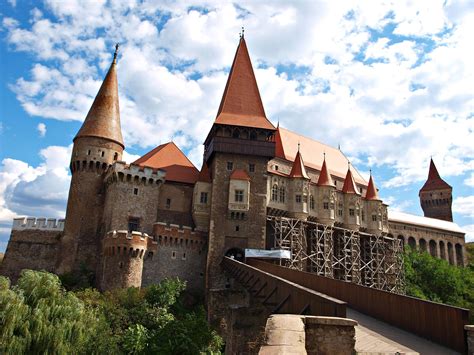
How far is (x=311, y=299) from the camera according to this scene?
9.75m

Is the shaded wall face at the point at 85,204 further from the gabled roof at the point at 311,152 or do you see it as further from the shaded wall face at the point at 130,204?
the gabled roof at the point at 311,152

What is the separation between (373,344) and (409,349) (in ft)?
2.21

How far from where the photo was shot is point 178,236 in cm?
2856

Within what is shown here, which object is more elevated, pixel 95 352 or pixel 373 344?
pixel 373 344

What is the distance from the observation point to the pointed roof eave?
3173 centimetres

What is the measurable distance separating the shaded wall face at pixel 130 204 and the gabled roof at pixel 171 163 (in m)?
2.20

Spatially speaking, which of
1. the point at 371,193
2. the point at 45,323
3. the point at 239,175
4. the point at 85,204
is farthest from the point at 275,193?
the point at 45,323

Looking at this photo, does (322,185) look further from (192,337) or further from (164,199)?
(192,337)

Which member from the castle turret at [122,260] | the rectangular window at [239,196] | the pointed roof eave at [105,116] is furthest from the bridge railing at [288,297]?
the pointed roof eave at [105,116]

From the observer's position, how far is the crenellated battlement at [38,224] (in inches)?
1218

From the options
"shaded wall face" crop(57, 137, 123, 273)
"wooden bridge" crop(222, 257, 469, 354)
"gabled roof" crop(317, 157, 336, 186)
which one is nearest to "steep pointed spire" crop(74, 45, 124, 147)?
"shaded wall face" crop(57, 137, 123, 273)

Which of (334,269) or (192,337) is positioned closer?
(192,337)

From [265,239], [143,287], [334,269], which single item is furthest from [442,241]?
[143,287]

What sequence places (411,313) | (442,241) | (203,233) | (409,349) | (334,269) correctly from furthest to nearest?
1. (442,241)
2. (334,269)
3. (203,233)
4. (411,313)
5. (409,349)
